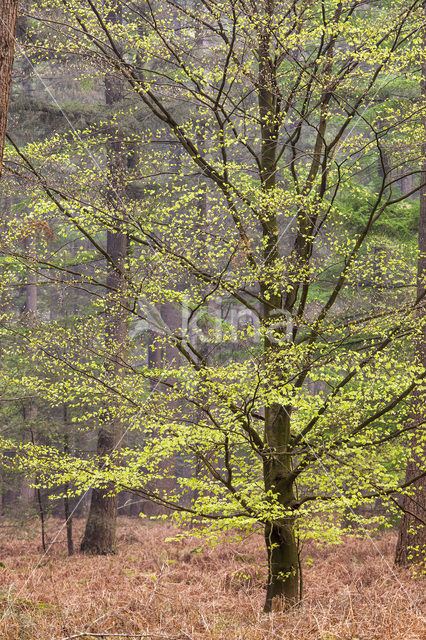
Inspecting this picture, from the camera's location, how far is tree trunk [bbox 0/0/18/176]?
3987 mm

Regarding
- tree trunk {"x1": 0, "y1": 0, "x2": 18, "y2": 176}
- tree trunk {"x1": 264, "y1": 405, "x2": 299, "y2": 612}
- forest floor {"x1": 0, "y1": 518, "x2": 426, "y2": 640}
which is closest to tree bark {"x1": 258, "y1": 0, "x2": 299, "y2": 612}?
tree trunk {"x1": 264, "y1": 405, "x2": 299, "y2": 612}

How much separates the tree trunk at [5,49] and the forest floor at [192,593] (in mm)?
3436

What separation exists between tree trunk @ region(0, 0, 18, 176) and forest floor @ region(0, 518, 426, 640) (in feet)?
11.3

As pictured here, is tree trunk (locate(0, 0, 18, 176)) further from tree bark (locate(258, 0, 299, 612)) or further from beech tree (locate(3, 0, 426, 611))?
tree bark (locate(258, 0, 299, 612))

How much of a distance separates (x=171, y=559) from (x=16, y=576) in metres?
3.86

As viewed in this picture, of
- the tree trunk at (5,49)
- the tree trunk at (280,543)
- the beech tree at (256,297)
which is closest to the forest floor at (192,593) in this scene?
the tree trunk at (280,543)

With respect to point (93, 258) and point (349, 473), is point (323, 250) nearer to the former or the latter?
point (93, 258)

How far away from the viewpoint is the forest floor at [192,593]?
4.60m

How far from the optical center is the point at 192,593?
29.7ft

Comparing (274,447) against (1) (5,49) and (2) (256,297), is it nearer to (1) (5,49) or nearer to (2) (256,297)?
(2) (256,297)

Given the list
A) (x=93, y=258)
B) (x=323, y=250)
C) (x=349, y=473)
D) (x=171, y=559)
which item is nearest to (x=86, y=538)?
(x=171, y=559)

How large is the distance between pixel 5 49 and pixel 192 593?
8.11 meters

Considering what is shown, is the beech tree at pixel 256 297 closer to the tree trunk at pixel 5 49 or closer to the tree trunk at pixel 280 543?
the tree trunk at pixel 280 543

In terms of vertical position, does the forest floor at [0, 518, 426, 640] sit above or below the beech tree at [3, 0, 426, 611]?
below
